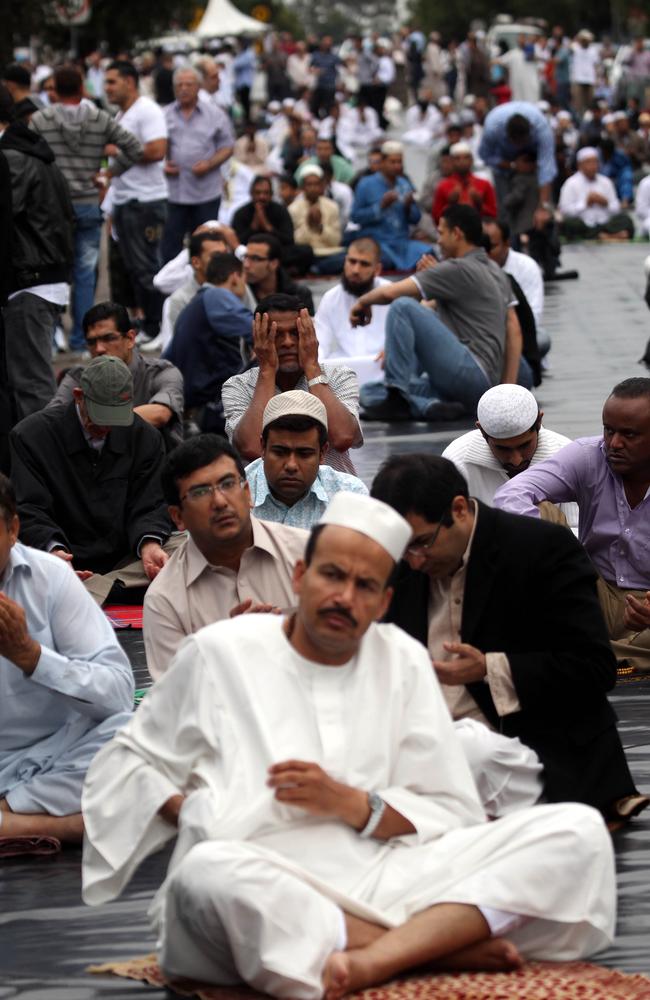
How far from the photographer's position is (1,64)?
95.6 ft

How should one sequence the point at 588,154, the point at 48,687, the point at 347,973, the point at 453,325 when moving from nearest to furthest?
the point at 347,973, the point at 48,687, the point at 453,325, the point at 588,154

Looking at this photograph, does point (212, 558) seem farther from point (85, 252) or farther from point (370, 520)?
point (85, 252)

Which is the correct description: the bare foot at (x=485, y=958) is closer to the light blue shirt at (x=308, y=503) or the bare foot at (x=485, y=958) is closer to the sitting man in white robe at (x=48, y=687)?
the sitting man in white robe at (x=48, y=687)

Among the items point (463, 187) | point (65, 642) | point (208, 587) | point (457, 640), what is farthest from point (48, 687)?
point (463, 187)

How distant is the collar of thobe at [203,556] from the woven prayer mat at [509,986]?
1.34m

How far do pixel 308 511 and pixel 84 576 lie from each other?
1.16m

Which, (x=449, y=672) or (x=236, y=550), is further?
(x=236, y=550)

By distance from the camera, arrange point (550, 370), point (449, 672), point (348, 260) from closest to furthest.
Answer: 1. point (449, 672)
2. point (348, 260)
3. point (550, 370)

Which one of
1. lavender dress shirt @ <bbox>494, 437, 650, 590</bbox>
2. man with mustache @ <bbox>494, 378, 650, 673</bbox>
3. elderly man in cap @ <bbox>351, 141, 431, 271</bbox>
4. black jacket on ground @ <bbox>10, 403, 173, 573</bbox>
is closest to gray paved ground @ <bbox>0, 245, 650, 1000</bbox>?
man with mustache @ <bbox>494, 378, 650, 673</bbox>

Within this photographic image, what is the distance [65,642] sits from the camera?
4.71m

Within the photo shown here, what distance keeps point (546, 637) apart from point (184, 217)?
34.8ft

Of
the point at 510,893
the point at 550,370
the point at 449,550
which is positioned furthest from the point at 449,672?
the point at 550,370

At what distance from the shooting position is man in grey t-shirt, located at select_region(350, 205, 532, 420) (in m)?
10.0

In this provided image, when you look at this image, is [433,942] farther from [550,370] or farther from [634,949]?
[550,370]
